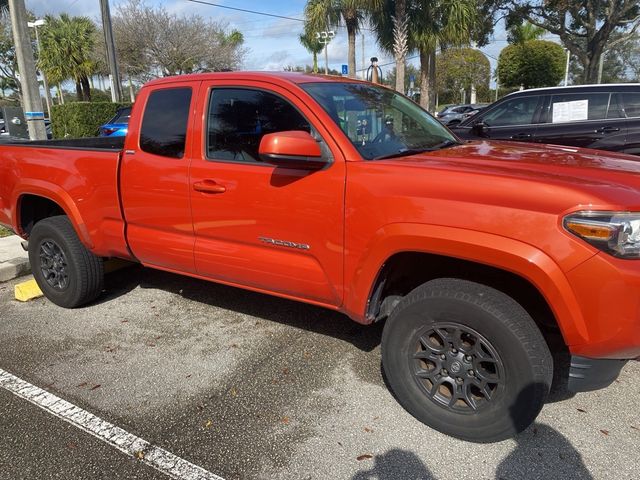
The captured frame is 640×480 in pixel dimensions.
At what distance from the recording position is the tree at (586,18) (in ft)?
63.4

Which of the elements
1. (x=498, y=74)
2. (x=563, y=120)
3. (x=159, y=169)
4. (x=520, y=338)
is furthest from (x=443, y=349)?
(x=498, y=74)

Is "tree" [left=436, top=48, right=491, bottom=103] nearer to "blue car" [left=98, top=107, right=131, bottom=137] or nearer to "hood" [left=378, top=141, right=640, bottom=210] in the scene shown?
"blue car" [left=98, top=107, right=131, bottom=137]

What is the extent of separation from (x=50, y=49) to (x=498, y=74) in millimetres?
33123

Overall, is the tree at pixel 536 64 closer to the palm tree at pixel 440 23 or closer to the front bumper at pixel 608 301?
the palm tree at pixel 440 23

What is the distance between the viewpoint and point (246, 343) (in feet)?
12.4

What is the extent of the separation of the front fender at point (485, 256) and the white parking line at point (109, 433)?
1255mm

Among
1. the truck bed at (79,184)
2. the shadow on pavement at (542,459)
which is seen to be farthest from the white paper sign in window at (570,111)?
the truck bed at (79,184)

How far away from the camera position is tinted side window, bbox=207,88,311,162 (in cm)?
316

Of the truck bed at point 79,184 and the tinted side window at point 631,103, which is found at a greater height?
the tinted side window at point 631,103

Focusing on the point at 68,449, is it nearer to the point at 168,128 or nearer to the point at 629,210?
the point at 168,128

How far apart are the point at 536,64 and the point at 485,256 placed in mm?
40804

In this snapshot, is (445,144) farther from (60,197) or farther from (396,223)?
(60,197)

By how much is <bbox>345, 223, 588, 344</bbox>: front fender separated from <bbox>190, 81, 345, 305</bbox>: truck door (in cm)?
23

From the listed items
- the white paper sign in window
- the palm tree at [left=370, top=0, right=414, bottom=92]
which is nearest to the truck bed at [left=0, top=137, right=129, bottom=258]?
the white paper sign in window
